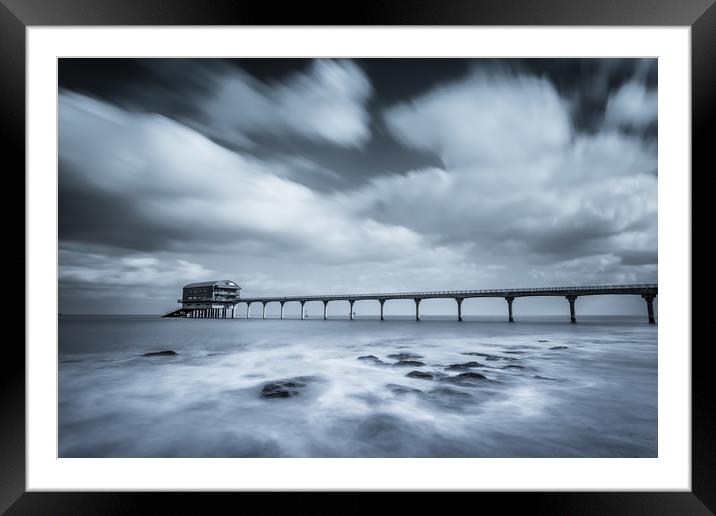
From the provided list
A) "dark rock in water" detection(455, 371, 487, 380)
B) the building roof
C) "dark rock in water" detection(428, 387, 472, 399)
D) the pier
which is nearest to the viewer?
"dark rock in water" detection(428, 387, 472, 399)

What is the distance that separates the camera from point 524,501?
2.69 metres

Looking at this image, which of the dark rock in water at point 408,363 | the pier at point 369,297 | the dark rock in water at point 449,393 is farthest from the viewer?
the pier at point 369,297

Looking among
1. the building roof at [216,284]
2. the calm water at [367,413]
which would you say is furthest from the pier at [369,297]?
the calm water at [367,413]

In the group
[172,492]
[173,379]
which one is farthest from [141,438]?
[173,379]

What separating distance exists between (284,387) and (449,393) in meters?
3.95

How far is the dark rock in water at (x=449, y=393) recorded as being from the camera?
22.3 ft

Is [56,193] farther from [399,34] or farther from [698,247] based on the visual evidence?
[698,247]

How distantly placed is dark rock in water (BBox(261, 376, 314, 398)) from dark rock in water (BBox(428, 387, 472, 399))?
3127mm

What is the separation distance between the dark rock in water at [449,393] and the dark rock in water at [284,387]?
3.13 metres

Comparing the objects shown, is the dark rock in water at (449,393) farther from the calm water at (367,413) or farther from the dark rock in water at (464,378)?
the dark rock in water at (464,378)

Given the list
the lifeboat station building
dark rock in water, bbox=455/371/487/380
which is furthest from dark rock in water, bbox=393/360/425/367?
the lifeboat station building

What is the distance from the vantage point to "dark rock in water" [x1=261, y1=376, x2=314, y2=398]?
7185 mm

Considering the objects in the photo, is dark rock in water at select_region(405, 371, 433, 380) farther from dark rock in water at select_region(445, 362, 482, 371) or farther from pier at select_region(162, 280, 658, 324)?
pier at select_region(162, 280, 658, 324)

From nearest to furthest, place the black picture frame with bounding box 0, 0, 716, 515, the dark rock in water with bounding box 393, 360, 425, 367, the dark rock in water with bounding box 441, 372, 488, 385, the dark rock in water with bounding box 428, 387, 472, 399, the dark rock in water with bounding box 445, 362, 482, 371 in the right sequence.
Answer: the black picture frame with bounding box 0, 0, 716, 515 → the dark rock in water with bounding box 428, 387, 472, 399 → the dark rock in water with bounding box 441, 372, 488, 385 → the dark rock in water with bounding box 445, 362, 482, 371 → the dark rock in water with bounding box 393, 360, 425, 367
